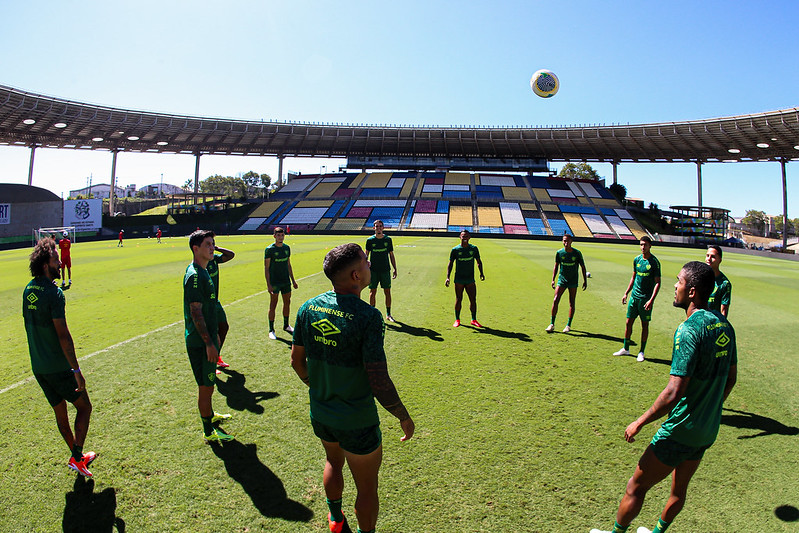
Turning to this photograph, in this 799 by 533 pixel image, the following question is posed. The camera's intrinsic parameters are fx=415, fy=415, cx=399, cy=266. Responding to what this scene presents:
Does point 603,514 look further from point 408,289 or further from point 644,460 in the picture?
point 408,289

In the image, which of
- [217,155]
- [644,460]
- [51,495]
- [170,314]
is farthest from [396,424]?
[217,155]

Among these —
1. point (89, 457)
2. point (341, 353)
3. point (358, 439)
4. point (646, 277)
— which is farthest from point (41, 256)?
point (646, 277)

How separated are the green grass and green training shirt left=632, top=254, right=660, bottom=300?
1.23m

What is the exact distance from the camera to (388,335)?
29.0ft

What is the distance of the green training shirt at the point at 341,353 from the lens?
279cm

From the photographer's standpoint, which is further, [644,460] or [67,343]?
[67,343]

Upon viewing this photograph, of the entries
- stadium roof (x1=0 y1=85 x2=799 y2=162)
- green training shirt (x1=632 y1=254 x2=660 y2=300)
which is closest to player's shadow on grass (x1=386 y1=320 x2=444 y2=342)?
green training shirt (x1=632 y1=254 x2=660 y2=300)

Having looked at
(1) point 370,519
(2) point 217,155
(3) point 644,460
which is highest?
(2) point 217,155

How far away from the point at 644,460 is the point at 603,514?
0.81 meters

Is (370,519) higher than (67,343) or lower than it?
lower

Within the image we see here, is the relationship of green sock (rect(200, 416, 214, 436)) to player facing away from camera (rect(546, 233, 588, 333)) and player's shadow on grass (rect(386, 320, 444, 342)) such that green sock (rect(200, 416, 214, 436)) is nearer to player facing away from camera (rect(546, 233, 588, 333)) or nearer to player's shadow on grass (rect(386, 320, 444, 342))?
player's shadow on grass (rect(386, 320, 444, 342))

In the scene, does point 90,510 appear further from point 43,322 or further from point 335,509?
point 335,509

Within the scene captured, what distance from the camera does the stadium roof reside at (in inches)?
1850

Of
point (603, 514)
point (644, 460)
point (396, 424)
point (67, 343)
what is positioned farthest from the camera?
point (396, 424)
